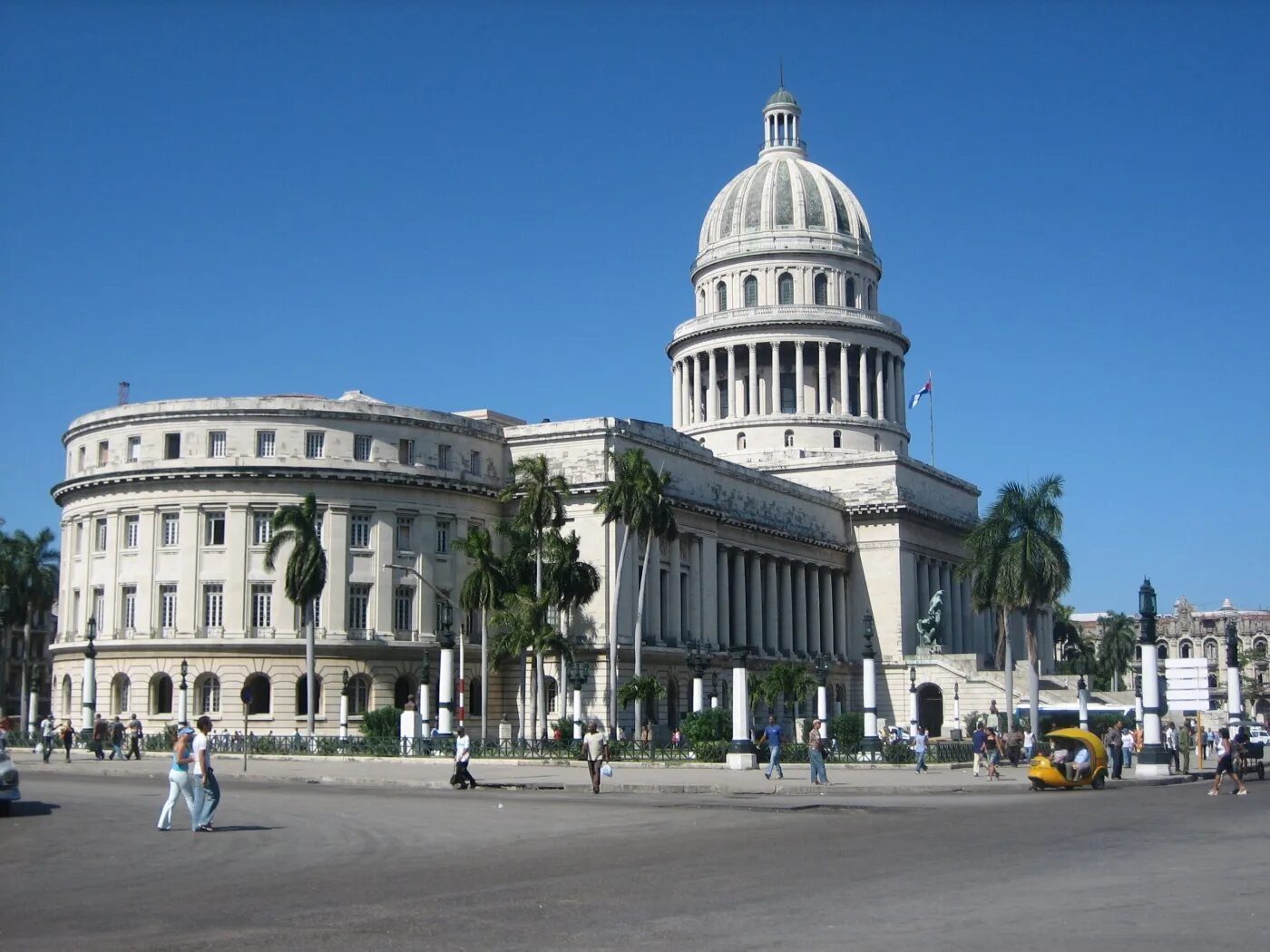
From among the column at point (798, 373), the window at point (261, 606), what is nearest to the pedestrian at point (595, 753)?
the window at point (261, 606)

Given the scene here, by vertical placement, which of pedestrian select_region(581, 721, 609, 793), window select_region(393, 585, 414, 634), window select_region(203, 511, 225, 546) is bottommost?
pedestrian select_region(581, 721, 609, 793)

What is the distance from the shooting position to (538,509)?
224 feet

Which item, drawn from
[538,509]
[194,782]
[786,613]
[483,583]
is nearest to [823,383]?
[786,613]

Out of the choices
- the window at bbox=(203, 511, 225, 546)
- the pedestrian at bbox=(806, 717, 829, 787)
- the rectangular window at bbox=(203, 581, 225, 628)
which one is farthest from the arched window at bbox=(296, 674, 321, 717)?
the pedestrian at bbox=(806, 717, 829, 787)

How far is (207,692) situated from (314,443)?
12.4 metres

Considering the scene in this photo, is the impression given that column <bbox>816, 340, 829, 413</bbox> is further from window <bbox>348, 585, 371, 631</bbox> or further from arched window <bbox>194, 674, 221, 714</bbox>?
arched window <bbox>194, 674, 221, 714</bbox>

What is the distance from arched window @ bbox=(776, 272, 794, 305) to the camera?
378 feet

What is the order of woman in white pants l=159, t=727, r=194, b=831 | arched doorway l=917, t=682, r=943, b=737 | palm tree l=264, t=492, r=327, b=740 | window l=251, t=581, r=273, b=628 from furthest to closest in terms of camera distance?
arched doorway l=917, t=682, r=943, b=737 < window l=251, t=581, r=273, b=628 < palm tree l=264, t=492, r=327, b=740 < woman in white pants l=159, t=727, r=194, b=831

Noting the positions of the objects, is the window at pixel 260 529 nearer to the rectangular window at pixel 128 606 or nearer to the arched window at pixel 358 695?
the rectangular window at pixel 128 606

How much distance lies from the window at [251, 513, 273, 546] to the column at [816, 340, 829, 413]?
52.0 m

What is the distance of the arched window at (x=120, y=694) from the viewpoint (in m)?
72.1

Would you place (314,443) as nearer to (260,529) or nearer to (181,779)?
(260,529)

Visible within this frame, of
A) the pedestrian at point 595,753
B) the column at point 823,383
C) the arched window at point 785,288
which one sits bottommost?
the pedestrian at point 595,753

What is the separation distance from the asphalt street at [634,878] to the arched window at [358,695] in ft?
129
